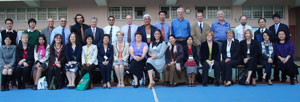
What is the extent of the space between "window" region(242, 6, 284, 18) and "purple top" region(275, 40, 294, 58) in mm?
8238

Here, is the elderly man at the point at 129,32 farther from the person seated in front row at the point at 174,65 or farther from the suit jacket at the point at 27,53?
the suit jacket at the point at 27,53

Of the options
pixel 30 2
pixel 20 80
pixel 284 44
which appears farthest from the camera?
pixel 30 2

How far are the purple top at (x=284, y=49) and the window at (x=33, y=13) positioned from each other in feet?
38.3

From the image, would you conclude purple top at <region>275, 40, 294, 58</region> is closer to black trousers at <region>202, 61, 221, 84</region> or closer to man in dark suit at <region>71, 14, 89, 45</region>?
black trousers at <region>202, 61, 221, 84</region>

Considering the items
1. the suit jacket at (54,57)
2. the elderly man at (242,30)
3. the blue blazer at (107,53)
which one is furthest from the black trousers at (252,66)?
the suit jacket at (54,57)

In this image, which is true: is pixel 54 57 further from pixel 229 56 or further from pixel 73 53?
pixel 229 56

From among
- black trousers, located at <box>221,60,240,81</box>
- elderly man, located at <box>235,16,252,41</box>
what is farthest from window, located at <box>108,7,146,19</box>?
black trousers, located at <box>221,60,240,81</box>

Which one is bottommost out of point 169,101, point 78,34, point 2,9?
point 169,101

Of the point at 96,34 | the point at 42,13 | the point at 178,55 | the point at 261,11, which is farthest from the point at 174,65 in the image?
the point at 42,13

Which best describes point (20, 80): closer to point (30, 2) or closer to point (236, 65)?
point (236, 65)

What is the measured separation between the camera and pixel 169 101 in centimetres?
423

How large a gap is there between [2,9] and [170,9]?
34.0ft

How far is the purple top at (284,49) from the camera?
20.2ft

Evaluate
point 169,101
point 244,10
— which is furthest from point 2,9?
point 244,10
